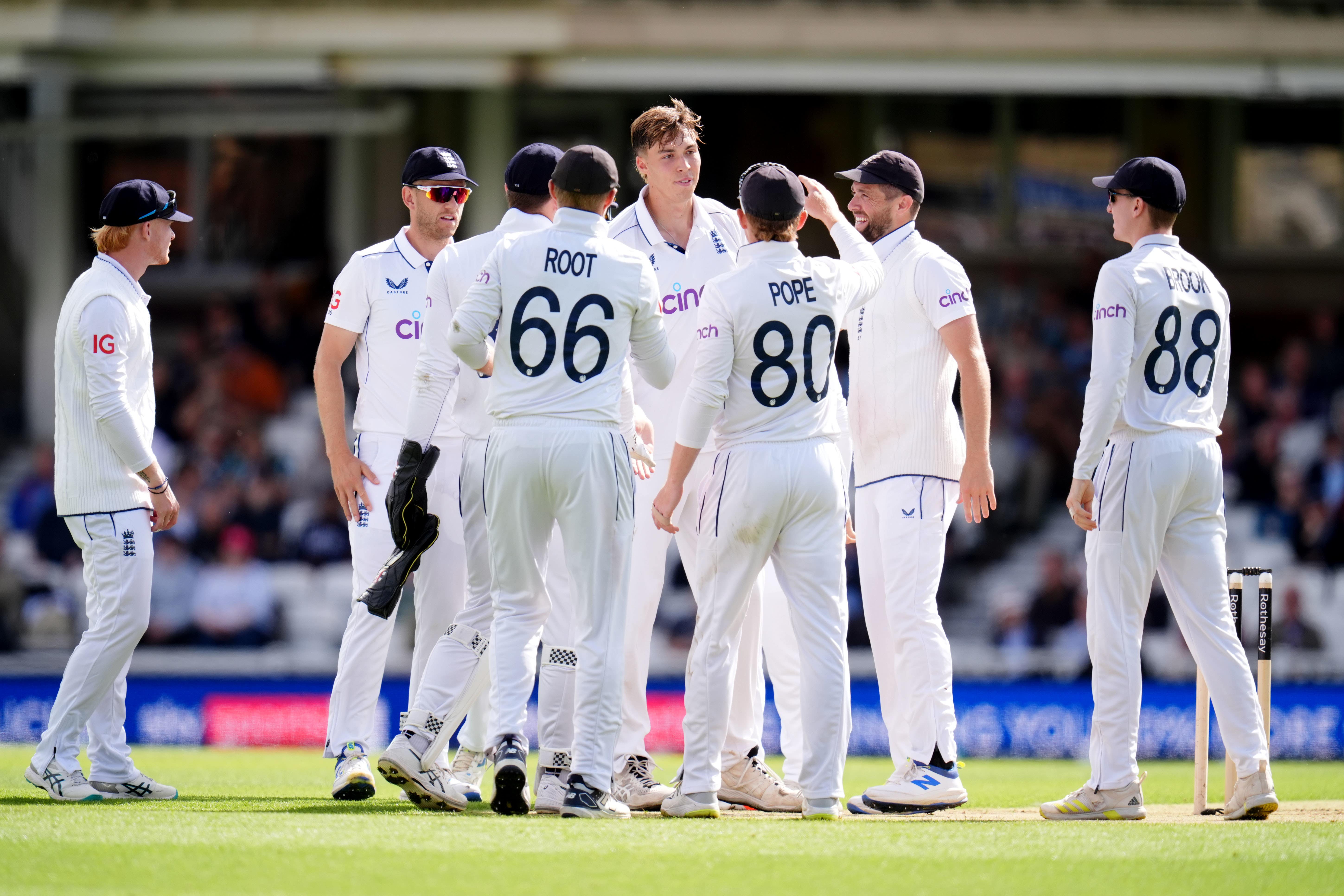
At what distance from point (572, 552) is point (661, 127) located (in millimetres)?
1837

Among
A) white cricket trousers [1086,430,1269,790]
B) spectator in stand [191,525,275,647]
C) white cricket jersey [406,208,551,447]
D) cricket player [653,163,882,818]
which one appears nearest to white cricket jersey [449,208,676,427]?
white cricket jersey [406,208,551,447]

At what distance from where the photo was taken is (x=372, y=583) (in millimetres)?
6555

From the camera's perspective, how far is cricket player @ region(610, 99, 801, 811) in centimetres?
633

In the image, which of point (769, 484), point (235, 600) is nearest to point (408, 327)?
point (769, 484)

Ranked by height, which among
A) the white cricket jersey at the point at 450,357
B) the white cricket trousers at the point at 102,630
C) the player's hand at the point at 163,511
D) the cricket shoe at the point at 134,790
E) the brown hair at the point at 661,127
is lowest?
the cricket shoe at the point at 134,790

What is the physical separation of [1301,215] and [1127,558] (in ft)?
45.2

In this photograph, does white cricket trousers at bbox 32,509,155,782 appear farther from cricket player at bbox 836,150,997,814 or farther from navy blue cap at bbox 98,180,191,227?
cricket player at bbox 836,150,997,814

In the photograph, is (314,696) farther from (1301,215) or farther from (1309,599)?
(1301,215)

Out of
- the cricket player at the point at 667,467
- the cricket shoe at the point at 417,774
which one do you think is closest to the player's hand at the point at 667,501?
the cricket player at the point at 667,467

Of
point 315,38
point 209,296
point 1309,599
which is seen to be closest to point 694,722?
point 1309,599

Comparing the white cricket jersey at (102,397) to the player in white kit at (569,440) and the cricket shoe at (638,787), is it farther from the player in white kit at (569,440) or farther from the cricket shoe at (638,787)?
the cricket shoe at (638,787)

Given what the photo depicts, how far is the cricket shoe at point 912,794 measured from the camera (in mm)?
6324

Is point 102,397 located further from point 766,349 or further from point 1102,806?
point 1102,806

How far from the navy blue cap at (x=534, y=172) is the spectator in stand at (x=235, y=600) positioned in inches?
352
